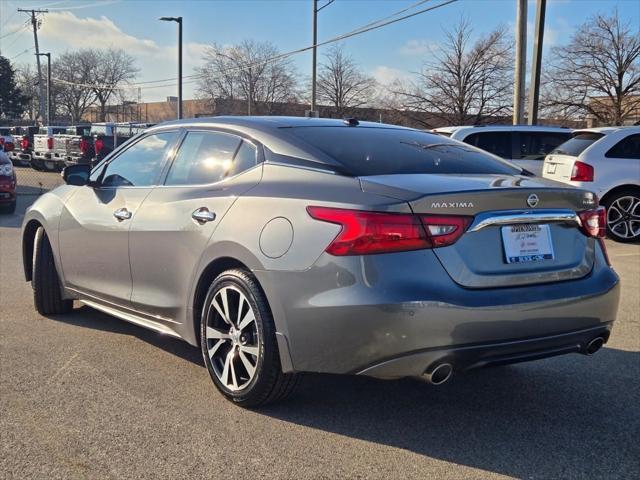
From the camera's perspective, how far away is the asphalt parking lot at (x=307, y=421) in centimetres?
295

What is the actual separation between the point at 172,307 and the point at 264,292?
36.7 inches

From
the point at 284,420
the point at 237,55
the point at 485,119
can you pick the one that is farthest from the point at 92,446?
the point at 237,55

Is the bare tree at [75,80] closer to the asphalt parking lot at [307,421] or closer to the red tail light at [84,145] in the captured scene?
the red tail light at [84,145]

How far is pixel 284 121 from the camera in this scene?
13.7ft

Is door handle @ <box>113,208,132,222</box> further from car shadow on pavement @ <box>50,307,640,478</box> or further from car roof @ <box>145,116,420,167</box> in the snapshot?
car shadow on pavement @ <box>50,307,640,478</box>

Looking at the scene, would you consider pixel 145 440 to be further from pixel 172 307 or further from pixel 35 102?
pixel 35 102

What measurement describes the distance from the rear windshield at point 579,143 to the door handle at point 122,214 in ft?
27.1

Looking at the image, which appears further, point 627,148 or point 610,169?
point 627,148

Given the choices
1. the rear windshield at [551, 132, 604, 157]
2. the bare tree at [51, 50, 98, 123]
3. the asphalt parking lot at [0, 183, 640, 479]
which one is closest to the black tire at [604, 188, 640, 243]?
the rear windshield at [551, 132, 604, 157]

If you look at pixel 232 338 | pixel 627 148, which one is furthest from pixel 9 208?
pixel 627 148

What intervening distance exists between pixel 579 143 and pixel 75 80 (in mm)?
86508

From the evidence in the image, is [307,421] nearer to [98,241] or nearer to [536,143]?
[98,241]

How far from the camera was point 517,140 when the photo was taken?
12.2 meters

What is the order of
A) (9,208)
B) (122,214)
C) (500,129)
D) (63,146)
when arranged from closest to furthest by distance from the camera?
(122,214) < (500,129) < (9,208) < (63,146)
